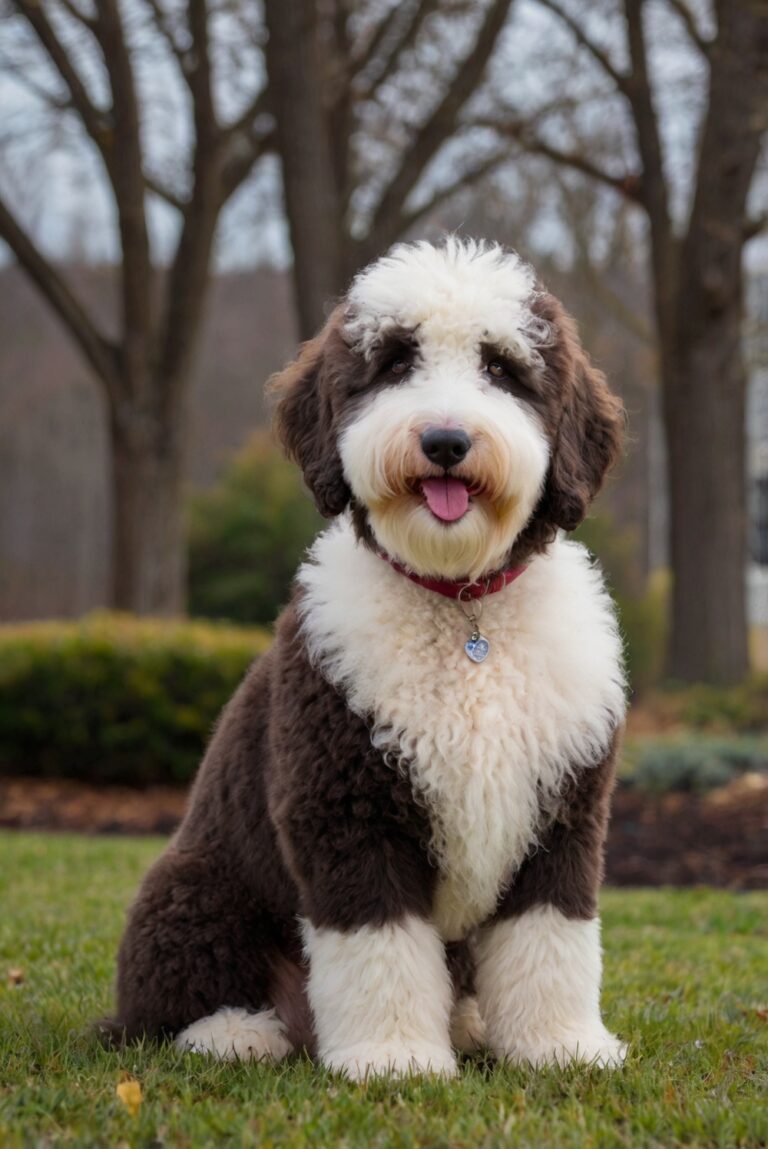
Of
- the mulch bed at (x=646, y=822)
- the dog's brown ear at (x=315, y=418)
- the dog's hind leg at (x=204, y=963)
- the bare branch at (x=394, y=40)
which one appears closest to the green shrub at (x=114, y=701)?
the mulch bed at (x=646, y=822)

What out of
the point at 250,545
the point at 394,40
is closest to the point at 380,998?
the point at 394,40

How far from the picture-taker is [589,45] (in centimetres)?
1227

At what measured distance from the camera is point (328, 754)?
297 cm

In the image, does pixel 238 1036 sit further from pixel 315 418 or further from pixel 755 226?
pixel 755 226

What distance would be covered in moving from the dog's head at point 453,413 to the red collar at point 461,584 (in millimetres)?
46

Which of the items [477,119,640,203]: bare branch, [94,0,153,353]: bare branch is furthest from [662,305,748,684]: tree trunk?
[94,0,153,353]: bare branch

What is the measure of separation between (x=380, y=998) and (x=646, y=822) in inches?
215

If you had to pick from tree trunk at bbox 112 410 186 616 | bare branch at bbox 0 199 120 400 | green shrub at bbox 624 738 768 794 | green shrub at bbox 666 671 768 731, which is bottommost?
green shrub at bbox 666 671 768 731

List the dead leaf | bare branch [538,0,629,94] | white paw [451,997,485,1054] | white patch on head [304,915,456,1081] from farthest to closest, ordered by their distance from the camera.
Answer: bare branch [538,0,629,94]
white paw [451,997,485,1054]
white patch on head [304,915,456,1081]
the dead leaf

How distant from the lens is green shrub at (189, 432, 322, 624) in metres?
16.5

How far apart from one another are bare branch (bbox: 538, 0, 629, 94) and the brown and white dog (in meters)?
9.96

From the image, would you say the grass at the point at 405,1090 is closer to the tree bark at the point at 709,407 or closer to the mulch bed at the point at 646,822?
the mulch bed at the point at 646,822

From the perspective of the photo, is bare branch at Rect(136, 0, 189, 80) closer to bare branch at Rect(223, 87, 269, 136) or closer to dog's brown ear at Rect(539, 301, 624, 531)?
bare branch at Rect(223, 87, 269, 136)

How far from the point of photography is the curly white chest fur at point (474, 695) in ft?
9.68
